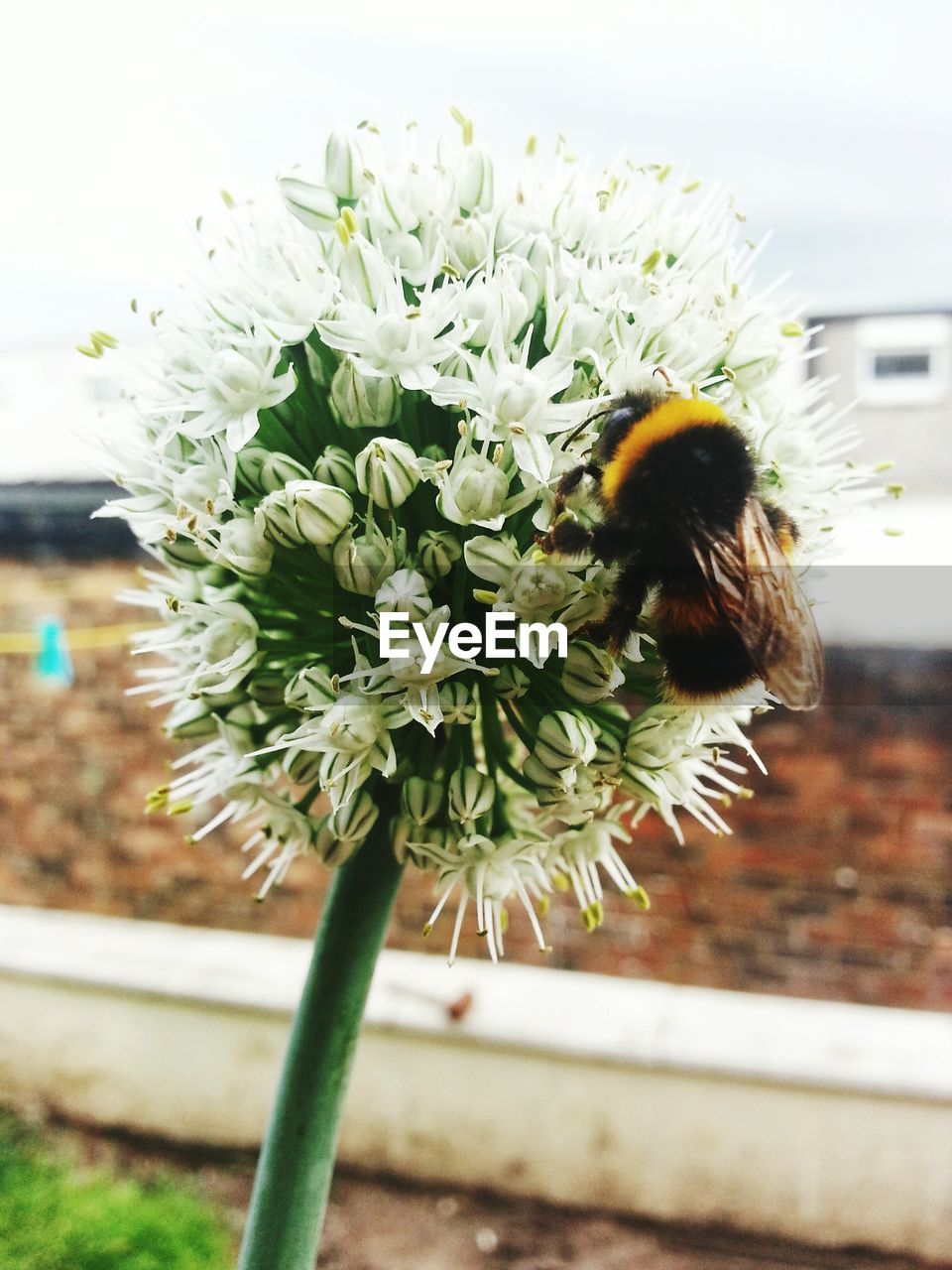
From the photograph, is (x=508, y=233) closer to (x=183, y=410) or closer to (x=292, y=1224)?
(x=183, y=410)

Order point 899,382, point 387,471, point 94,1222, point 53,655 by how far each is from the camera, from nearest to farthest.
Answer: point 387,471
point 94,1222
point 53,655
point 899,382

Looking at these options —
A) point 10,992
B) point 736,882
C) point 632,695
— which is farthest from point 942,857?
point 10,992

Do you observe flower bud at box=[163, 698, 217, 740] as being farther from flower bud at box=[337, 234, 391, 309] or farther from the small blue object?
the small blue object

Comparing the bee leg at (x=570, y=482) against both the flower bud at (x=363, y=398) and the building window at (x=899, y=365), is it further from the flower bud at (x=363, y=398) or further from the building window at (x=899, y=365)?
the building window at (x=899, y=365)

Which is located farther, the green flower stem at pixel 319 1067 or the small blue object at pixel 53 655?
the small blue object at pixel 53 655

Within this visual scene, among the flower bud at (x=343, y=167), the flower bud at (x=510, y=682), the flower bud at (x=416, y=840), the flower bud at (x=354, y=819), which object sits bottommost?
the flower bud at (x=416, y=840)

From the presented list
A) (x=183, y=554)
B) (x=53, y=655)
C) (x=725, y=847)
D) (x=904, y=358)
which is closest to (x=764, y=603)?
(x=183, y=554)

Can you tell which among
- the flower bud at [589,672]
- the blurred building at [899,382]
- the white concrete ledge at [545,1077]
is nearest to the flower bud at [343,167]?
the flower bud at [589,672]

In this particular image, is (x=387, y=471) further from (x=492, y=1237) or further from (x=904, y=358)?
(x=904, y=358)
